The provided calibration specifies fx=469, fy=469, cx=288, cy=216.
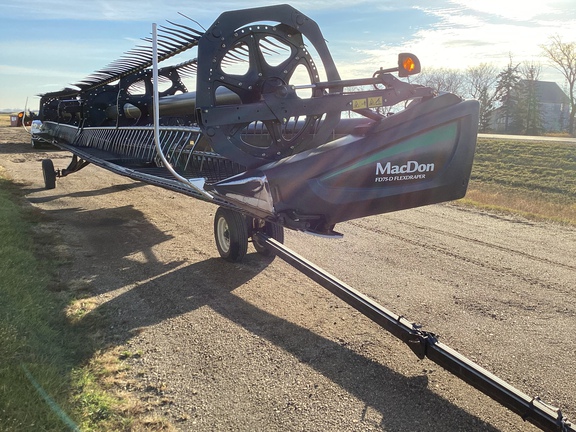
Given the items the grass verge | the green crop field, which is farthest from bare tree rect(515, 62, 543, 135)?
the grass verge

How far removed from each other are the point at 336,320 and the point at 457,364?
140 cm

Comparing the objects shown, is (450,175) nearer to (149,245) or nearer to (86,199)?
(149,245)

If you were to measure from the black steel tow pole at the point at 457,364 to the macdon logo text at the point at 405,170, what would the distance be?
38.3 inches

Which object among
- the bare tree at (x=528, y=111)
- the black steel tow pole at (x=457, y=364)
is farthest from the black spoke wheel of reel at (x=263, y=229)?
the bare tree at (x=528, y=111)

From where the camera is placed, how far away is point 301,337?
3701 millimetres

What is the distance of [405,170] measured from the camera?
394cm

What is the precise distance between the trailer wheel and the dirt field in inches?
5.7

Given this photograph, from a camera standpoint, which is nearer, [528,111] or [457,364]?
[457,364]

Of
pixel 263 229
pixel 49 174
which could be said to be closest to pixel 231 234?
pixel 263 229

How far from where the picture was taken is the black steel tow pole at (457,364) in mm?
2303

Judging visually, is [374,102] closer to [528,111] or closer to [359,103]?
[359,103]

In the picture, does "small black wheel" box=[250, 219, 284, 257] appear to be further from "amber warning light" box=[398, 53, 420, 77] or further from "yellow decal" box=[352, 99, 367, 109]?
"amber warning light" box=[398, 53, 420, 77]

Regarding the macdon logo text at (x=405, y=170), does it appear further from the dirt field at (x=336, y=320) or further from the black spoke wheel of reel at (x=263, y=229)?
the black spoke wheel of reel at (x=263, y=229)

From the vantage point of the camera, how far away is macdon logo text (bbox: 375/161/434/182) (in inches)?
153
